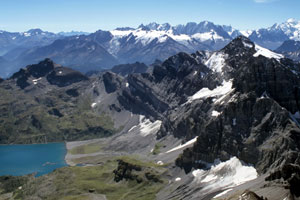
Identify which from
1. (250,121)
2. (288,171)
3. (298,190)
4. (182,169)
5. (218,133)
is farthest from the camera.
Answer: (182,169)

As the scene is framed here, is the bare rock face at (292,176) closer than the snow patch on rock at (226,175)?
Yes

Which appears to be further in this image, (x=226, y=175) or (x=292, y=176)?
(x=226, y=175)

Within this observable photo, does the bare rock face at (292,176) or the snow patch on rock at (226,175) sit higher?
the bare rock face at (292,176)

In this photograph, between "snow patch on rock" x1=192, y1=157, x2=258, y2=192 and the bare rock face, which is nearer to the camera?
the bare rock face

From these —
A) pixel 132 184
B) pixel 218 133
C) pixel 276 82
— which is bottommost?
pixel 132 184

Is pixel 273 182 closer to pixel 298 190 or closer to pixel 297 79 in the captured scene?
pixel 298 190

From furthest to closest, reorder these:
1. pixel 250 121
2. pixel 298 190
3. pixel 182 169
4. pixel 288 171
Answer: pixel 182 169 → pixel 250 121 → pixel 288 171 → pixel 298 190

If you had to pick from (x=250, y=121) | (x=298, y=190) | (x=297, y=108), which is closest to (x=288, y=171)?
(x=298, y=190)

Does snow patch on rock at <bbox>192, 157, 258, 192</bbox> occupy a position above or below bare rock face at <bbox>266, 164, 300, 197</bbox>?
below

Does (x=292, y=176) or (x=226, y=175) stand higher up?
(x=292, y=176)

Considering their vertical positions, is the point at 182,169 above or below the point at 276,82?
below

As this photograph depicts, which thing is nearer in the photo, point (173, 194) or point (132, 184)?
point (173, 194)
